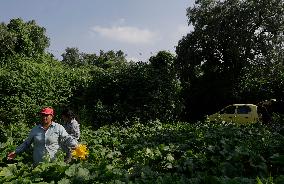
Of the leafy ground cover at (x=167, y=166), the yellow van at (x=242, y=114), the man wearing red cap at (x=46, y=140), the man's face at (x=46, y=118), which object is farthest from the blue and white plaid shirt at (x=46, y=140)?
the yellow van at (x=242, y=114)

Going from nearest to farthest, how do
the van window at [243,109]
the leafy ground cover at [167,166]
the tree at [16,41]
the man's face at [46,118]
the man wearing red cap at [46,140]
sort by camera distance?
the leafy ground cover at [167,166], the man's face at [46,118], the man wearing red cap at [46,140], the van window at [243,109], the tree at [16,41]

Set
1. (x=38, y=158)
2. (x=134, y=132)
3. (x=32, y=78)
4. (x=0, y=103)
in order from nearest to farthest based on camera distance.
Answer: (x=38, y=158) < (x=134, y=132) < (x=0, y=103) < (x=32, y=78)

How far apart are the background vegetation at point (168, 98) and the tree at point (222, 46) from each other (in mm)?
61

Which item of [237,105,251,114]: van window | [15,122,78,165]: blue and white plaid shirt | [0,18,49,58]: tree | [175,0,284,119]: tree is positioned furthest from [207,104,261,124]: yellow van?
[15,122,78,165]: blue and white plaid shirt

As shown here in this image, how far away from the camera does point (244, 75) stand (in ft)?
91.5

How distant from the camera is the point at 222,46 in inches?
1086

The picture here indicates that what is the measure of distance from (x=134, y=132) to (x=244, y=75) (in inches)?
586

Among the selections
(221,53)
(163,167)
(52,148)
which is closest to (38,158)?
(52,148)

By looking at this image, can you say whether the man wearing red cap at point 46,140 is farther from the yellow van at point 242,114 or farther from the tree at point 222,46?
the tree at point 222,46

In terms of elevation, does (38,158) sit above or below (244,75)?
below

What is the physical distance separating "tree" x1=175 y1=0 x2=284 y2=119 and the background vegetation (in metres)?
0.06

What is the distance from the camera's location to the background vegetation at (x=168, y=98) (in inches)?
266

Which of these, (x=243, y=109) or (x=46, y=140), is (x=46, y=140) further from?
(x=243, y=109)

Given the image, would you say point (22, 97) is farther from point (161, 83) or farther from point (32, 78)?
point (161, 83)
